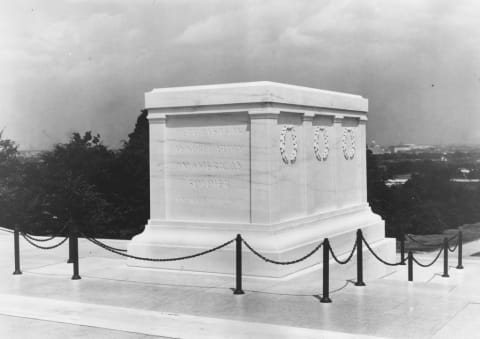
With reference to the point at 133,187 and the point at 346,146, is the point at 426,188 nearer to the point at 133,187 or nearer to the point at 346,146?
the point at 133,187

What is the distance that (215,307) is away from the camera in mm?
8219

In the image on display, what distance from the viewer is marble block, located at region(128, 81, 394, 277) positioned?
1016 centimetres

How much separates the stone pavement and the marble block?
1.57ft

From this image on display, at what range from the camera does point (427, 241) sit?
18.1 metres

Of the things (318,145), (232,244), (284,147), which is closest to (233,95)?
(284,147)

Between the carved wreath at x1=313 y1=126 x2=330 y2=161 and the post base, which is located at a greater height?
the carved wreath at x1=313 y1=126 x2=330 y2=161

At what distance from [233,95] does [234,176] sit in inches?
48.9

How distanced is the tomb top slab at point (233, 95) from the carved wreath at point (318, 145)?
528 mm

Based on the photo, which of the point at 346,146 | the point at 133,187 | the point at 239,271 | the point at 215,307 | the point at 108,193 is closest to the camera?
the point at 215,307

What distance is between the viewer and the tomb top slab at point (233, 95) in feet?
33.1

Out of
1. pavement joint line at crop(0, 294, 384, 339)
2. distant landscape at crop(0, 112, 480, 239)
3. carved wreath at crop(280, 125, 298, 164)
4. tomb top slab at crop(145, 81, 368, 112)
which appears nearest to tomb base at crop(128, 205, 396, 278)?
carved wreath at crop(280, 125, 298, 164)

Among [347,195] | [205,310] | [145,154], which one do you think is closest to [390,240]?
[347,195]

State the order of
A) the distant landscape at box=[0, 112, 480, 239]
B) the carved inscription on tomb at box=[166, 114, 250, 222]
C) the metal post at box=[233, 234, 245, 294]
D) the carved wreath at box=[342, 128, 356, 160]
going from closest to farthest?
the metal post at box=[233, 234, 245, 294] < the carved inscription on tomb at box=[166, 114, 250, 222] < the carved wreath at box=[342, 128, 356, 160] < the distant landscape at box=[0, 112, 480, 239]

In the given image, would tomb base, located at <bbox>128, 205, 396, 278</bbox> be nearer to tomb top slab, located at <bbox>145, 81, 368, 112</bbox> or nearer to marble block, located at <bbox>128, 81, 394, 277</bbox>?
marble block, located at <bbox>128, 81, 394, 277</bbox>
